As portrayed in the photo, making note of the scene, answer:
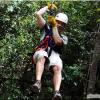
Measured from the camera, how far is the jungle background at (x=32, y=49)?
1092cm

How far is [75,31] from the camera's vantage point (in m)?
11.4

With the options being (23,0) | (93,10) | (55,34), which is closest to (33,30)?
(23,0)

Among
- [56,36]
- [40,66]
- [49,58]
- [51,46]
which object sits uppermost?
[56,36]

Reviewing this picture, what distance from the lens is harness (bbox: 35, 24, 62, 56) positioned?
9094 mm

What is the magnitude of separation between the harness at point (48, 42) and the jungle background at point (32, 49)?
5.82 ft

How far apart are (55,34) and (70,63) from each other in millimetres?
2455

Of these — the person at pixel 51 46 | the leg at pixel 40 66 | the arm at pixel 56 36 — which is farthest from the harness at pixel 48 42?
the leg at pixel 40 66

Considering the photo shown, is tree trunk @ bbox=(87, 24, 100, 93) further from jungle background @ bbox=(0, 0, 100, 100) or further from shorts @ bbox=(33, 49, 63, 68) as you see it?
shorts @ bbox=(33, 49, 63, 68)

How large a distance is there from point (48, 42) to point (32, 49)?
6.85ft

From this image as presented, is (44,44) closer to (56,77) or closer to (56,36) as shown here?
(56,36)

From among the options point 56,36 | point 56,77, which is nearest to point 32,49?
point 56,36

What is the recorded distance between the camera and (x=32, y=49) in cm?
1117

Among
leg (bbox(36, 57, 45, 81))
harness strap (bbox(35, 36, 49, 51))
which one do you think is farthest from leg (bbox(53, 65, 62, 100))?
harness strap (bbox(35, 36, 49, 51))

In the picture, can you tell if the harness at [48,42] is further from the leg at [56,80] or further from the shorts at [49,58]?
the leg at [56,80]
